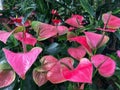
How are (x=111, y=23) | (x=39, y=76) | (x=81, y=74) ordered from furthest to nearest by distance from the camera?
1. (x=111, y=23)
2. (x=39, y=76)
3. (x=81, y=74)

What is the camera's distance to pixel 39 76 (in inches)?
23.6

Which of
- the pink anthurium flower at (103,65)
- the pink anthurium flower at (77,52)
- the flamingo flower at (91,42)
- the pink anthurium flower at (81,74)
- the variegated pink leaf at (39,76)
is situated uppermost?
the pink anthurium flower at (81,74)

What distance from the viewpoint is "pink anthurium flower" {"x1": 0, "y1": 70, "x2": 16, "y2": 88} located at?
1.90 ft

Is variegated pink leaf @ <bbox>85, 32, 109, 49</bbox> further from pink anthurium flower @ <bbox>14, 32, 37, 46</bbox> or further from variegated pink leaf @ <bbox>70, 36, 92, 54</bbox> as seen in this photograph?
pink anthurium flower @ <bbox>14, 32, 37, 46</bbox>

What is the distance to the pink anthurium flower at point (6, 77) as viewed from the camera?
578 millimetres

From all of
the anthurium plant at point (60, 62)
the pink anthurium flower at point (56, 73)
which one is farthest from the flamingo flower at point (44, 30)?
the pink anthurium flower at point (56, 73)

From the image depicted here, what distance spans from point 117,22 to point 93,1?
67 centimetres

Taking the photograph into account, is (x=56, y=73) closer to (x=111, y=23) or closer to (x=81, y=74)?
(x=81, y=74)

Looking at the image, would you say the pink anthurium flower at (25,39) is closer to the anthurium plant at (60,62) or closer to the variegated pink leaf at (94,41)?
the anthurium plant at (60,62)

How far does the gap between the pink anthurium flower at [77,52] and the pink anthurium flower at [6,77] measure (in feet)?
0.49

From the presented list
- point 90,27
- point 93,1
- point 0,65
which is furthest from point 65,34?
point 93,1

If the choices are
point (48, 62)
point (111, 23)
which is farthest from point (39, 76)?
point (111, 23)

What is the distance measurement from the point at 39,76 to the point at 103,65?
5.9 inches

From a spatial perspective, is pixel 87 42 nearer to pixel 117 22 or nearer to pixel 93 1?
pixel 117 22
